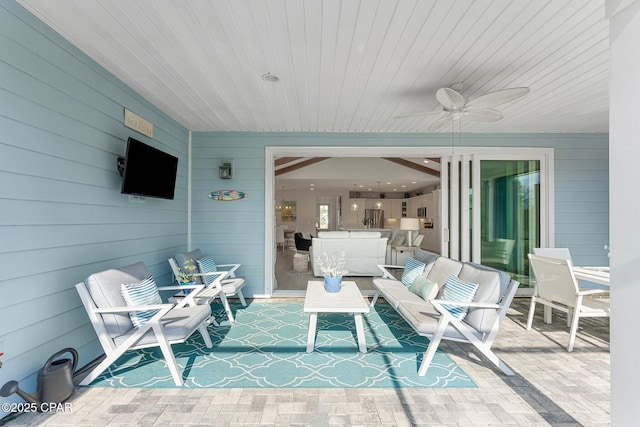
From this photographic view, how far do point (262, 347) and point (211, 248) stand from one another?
2390 millimetres

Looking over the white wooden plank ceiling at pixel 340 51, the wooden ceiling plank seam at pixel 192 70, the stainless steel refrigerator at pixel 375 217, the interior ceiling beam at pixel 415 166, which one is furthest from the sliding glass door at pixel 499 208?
the stainless steel refrigerator at pixel 375 217

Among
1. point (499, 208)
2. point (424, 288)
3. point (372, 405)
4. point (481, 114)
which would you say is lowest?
point (372, 405)

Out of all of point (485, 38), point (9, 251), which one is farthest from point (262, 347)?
point (485, 38)

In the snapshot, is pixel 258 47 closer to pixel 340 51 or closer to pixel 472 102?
pixel 340 51

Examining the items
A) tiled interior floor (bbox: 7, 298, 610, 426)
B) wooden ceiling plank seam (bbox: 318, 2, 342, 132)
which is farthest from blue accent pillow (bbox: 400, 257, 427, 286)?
wooden ceiling plank seam (bbox: 318, 2, 342, 132)

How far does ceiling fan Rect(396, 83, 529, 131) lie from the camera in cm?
272

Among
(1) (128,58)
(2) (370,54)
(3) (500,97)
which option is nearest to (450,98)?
(3) (500,97)

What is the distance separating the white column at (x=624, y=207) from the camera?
4.13ft

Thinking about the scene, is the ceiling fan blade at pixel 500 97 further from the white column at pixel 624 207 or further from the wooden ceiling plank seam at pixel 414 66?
the white column at pixel 624 207

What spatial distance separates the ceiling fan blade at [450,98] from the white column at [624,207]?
1.42 m

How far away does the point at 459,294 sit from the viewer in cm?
285

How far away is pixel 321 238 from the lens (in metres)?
6.66

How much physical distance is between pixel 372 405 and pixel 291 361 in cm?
90

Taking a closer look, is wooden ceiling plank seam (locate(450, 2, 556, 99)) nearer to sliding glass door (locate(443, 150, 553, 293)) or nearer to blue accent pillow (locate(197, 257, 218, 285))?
sliding glass door (locate(443, 150, 553, 293))
